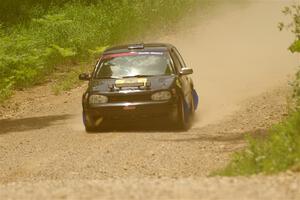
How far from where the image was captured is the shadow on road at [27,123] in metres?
17.8

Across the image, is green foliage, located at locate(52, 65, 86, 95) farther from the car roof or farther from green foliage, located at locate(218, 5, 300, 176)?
green foliage, located at locate(218, 5, 300, 176)

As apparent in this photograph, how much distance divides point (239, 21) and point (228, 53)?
22.4 ft

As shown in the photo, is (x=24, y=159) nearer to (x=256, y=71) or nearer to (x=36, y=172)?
(x=36, y=172)

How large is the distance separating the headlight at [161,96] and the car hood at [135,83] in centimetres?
10

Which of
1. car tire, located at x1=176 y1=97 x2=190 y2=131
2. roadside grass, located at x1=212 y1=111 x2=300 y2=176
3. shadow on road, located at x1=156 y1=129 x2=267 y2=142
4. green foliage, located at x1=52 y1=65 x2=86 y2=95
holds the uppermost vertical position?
roadside grass, located at x1=212 y1=111 x2=300 y2=176

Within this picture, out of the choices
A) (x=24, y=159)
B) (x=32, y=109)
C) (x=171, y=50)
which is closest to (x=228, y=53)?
(x=32, y=109)

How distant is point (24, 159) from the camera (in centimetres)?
1341

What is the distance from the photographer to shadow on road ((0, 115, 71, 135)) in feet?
58.5

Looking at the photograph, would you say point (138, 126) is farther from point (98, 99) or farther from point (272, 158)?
point (272, 158)

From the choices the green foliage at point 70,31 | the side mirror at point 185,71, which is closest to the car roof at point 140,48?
the side mirror at point 185,71

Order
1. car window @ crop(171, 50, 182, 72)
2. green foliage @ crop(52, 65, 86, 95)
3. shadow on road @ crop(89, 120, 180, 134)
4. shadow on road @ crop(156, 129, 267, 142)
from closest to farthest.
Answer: shadow on road @ crop(156, 129, 267, 142)
shadow on road @ crop(89, 120, 180, 134)
car window @ crop(171, 50, 182, 72)
green foliage @ crop(52, 65, 86, 95)

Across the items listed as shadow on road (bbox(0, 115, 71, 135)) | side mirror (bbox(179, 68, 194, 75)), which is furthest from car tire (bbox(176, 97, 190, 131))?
shadow on road (bbox(0, 115, 71, 135))

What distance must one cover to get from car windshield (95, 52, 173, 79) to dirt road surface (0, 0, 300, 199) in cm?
112

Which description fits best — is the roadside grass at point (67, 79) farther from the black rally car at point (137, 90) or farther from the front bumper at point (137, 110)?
the front bumper at point (137, 110)
